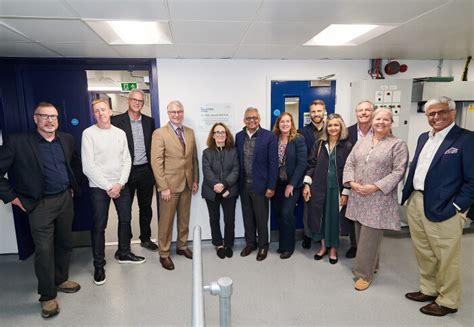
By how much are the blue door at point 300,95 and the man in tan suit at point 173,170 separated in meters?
1.14

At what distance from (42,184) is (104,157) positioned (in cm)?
55

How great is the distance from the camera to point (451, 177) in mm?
2062

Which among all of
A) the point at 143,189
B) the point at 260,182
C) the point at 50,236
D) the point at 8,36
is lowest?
the point at 50,236

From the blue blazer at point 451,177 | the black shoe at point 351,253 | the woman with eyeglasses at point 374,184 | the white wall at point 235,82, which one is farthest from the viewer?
the white wall at point 235,82

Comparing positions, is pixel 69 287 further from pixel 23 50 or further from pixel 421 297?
pixel 421 297

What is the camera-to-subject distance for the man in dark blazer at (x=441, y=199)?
205cm

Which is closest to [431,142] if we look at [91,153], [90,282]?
[91,153]

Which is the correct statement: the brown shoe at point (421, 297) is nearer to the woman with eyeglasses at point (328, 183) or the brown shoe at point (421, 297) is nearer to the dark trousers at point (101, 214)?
the woman with eyeglasses at point (328, 183)

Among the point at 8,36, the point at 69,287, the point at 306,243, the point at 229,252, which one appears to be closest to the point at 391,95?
the point at 306,243

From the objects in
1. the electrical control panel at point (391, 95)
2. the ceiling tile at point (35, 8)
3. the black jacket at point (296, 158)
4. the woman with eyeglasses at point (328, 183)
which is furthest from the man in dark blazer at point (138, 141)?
the electrical control panel at point (391, 95)

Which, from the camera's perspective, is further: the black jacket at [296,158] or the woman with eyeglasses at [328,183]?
the black jacket at [296,158]

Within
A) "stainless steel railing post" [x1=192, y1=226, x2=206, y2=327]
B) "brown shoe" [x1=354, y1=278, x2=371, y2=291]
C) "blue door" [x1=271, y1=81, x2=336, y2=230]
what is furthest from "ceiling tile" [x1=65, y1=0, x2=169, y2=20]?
"brown shoe" [x1=354, y1=278, x2=371, y2=291]

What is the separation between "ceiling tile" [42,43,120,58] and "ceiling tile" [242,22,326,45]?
55.5 inches

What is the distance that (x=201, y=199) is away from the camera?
353 centimetres
